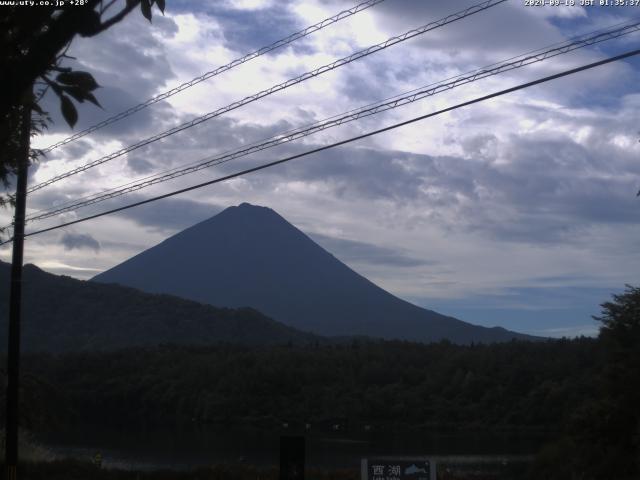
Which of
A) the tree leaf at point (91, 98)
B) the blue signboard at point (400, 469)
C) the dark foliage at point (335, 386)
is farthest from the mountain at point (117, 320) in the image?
the tree leaf at point (91, 98)

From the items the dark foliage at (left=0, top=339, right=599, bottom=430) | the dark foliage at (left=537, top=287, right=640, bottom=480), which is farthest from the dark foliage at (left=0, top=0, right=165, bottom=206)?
the dark foliage at (left=0, top=339, right=599, bottom=430)

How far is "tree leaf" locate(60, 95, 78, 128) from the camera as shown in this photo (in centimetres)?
569

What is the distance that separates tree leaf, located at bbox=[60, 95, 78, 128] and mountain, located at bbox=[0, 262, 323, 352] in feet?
357

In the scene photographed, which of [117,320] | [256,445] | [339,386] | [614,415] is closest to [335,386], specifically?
[339,386]

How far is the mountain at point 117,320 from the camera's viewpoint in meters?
118

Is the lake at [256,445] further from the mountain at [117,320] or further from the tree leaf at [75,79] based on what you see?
the mountain at [117,320]

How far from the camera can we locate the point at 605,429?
23.7 metres

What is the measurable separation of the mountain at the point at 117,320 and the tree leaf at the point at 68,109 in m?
109

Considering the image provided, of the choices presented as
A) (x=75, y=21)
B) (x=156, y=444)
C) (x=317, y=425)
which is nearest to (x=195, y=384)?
(x=317, y=425)

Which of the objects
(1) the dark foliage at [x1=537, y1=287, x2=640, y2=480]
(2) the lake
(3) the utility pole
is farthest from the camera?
(2) the lake

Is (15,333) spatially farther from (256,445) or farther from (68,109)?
(256,445)

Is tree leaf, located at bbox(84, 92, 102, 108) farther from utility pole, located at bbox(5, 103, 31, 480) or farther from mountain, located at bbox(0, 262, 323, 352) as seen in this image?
mountain, located at bbox(0, 262, 323, 352)

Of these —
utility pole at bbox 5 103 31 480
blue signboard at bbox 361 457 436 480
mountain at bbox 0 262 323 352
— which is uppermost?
mountain at bbox 0 262 323 352

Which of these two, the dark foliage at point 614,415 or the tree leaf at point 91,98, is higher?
the tree leaf at point 91,98
